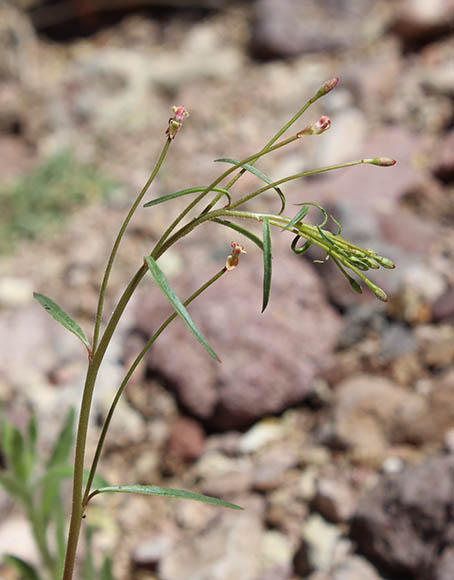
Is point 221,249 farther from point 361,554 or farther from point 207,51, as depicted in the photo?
point 207,51

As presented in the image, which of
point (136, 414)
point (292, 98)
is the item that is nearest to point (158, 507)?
point (136, 414)

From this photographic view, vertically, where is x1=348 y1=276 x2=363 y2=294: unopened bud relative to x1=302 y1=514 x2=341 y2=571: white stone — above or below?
above

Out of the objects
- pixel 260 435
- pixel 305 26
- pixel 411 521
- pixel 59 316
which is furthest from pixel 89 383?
pixel 305 26

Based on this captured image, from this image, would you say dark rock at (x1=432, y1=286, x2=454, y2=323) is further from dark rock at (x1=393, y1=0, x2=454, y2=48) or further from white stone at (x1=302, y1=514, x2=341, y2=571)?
dark rock at (x1=393, y1=0, x2=454, y2=48)

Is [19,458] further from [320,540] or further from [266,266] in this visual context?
[266,266]

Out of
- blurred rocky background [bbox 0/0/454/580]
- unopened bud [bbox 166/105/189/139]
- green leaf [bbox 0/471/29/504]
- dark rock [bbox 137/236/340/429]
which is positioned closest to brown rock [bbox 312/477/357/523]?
blurred rocky background [bbox 0/0/454/580]

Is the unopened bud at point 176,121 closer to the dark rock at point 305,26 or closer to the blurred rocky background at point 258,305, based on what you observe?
the blurred rocky background at point 258,305

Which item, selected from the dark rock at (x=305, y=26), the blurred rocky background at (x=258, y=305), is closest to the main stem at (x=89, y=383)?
the blurred rocky background at (x=258, y=305)

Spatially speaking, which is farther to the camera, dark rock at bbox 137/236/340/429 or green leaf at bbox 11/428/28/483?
dark rock at bbox 137/236/340/429
